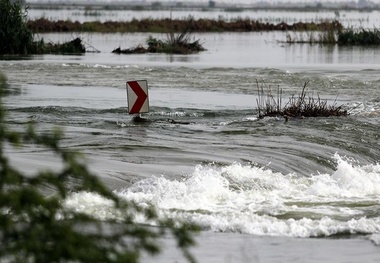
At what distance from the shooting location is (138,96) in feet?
60.2

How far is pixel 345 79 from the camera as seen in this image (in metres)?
29.2

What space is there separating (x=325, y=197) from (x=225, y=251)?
3.42 metres

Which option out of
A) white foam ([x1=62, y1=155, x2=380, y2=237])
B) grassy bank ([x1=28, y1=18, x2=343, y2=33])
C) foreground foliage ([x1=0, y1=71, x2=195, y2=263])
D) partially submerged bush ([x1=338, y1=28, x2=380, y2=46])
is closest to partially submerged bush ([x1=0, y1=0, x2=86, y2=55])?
partially submerged bush ([x1=338, y1=28, x2=380, y2=46])

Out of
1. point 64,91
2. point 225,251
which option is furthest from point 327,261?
point 64,91

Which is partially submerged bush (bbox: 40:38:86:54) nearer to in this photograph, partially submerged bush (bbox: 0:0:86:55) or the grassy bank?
partially submerged bush (bbox: 0:0:86:55)

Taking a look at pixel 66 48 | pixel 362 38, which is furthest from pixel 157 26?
pixel 66 48

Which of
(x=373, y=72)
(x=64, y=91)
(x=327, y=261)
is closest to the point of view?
(x=327, y=261)

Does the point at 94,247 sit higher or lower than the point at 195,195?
higher

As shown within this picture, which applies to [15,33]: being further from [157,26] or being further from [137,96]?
[157,26]

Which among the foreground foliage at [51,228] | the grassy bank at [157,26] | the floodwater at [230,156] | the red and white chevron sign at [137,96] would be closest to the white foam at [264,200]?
the floodwater at [230,156]

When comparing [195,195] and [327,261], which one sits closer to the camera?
[327,261]

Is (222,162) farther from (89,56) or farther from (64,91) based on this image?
(89,56)

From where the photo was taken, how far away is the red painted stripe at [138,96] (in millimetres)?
18141

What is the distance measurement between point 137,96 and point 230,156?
Answer: 4125 millimetres
